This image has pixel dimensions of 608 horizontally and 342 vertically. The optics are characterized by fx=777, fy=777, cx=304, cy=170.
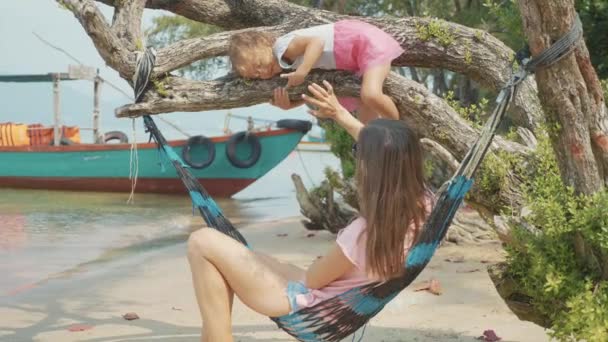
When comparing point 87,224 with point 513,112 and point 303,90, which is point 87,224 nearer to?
point 303,90

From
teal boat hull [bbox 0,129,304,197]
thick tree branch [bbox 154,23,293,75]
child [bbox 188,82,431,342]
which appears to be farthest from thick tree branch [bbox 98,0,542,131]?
teal boat hull [bbox 0,129,304,197]

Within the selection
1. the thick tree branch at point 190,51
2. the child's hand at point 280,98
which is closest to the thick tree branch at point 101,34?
the thick tree branch at point 190,51

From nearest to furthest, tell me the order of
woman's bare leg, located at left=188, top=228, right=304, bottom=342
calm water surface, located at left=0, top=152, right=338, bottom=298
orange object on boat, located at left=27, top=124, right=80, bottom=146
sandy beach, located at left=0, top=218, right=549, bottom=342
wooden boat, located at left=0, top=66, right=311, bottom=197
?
woman's bare leg, located at left=188, top=228, right=304, bottom=342
sandy beach, located at left=0, top=218, right=549, bottom=342
calm water surface, located at left=0, top=152, right=338, bottom=298
wooden boat, located at left=0, top=66, right=311, bottom=197
orange object on boat, located at left=27, top=124, right=80, bottom=146

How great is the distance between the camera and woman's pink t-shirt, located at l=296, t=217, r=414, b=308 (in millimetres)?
2332

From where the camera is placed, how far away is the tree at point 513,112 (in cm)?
236

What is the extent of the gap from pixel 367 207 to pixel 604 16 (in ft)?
12.4

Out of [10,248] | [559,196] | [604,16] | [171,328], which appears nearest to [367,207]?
[559,196]

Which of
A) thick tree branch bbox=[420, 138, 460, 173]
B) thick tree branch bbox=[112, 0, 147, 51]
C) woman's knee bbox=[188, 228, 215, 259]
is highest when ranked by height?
thick tree branch bbox=[112, 0, 147, 51]

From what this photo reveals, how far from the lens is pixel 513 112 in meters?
3.17

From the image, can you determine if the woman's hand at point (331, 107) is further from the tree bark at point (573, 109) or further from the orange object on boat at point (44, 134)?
the orange object on boat at point (44, 134)

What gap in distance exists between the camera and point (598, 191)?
7.89ft

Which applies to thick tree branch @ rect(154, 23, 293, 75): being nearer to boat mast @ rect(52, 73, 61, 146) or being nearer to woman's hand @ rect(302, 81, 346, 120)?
woman's hand @ rect(302, 81, 346, 120)

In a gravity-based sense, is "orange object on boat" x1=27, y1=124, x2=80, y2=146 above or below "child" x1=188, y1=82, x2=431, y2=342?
below

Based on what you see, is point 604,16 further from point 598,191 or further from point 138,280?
point 138,280
